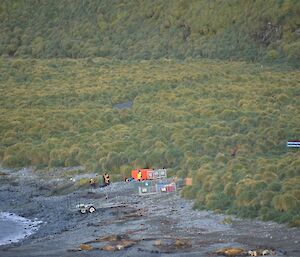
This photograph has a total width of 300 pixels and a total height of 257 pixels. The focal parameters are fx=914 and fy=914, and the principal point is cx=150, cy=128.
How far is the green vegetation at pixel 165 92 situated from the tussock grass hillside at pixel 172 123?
0.25 ft

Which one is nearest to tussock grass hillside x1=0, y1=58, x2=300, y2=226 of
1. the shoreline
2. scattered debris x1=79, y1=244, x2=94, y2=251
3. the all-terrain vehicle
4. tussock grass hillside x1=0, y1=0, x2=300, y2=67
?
the all-terrain vehicle

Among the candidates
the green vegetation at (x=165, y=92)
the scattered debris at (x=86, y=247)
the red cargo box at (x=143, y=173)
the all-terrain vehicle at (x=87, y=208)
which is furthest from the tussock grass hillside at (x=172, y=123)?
the scattered debris at (x=86, y=247)

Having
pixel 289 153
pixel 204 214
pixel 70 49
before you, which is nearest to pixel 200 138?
pixel 289 153

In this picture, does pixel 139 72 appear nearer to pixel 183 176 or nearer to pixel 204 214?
pixel 183 176

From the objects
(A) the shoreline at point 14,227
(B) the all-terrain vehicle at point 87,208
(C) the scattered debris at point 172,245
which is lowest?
(C) the scattered debris at point 172,245

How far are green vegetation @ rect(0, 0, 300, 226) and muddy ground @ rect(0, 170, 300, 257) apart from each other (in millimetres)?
924

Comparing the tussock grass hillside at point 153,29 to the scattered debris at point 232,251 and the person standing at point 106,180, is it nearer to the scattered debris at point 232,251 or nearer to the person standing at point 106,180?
the person standing at point 106,180

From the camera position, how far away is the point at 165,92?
55.7 metres

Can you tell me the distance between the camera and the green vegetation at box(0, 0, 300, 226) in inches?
1147

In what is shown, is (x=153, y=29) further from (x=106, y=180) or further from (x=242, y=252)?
(x=242, y=252)

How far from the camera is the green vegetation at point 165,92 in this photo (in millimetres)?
29141

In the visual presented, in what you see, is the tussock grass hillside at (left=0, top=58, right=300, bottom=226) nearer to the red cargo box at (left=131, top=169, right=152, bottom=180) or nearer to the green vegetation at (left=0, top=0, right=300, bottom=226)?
the green vegetation at (left=0, top=0, right=300, bottom=226)

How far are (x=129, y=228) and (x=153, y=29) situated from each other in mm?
59219

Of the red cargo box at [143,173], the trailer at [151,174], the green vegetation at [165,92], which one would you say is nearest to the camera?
the green vegetation at [165,92]
